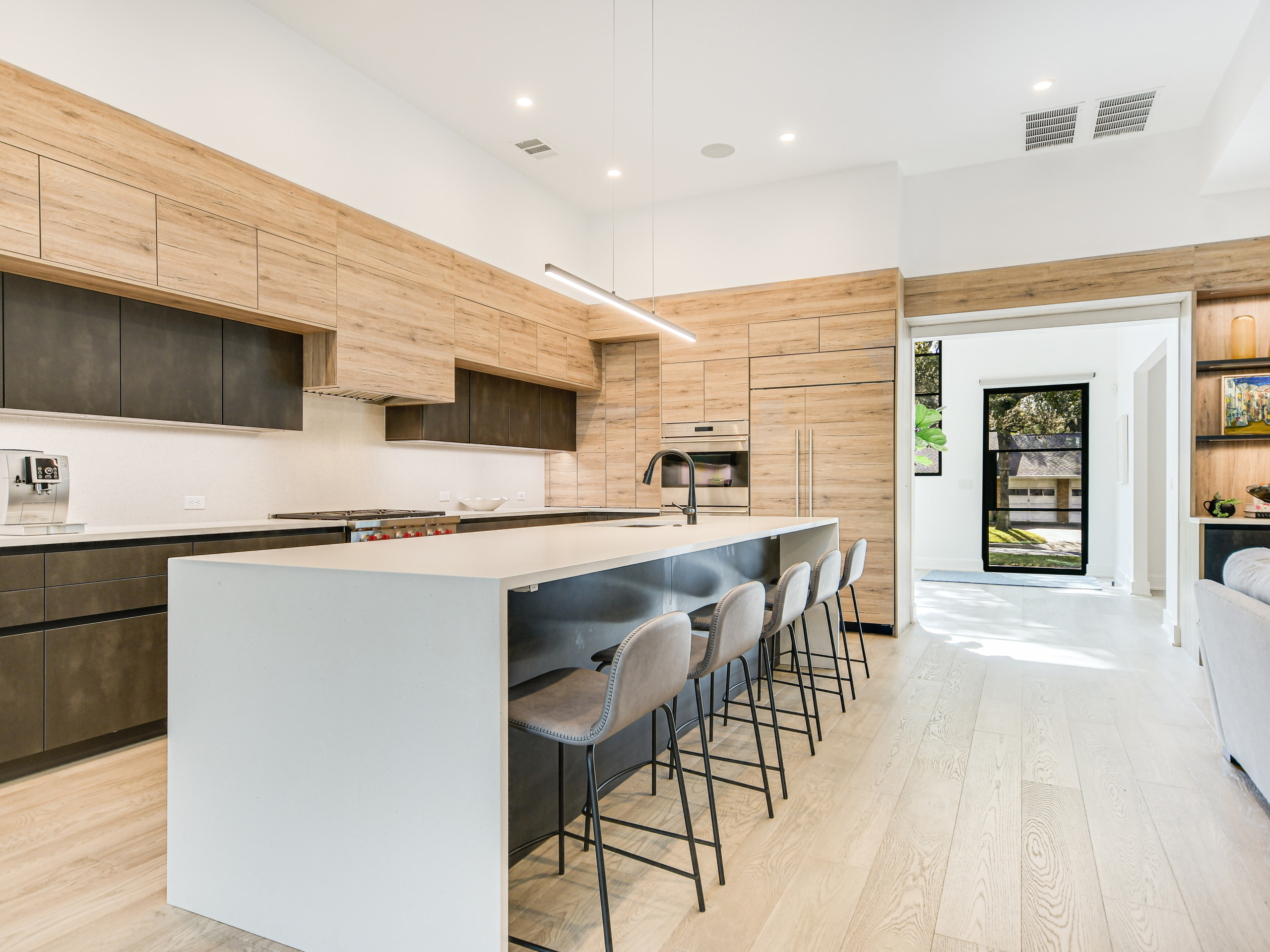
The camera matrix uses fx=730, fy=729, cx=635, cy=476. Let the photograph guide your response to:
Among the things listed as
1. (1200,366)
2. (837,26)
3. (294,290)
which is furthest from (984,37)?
(294,290)

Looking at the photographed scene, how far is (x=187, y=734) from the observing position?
1.89 meters

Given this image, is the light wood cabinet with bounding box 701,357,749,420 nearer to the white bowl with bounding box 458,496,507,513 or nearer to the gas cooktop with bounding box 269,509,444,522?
the white bowl with bounding box 458,496,507,513

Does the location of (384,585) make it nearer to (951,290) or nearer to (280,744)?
(280,744)

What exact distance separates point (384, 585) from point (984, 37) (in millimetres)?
4131

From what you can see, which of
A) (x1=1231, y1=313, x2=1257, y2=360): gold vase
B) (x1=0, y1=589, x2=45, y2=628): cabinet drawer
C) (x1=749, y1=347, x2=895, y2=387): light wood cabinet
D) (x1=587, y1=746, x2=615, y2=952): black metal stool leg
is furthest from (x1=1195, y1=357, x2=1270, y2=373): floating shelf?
(x1=0, y1=589, x2=45, y2=628): cabinet drawer

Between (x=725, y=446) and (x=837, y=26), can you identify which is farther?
(x=725, y=446)

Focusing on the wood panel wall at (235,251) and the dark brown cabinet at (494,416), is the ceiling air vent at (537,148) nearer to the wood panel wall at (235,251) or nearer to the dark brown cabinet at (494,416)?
the wood panel wall at (235,251)

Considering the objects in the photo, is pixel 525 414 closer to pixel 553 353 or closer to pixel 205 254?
pixel 553 353

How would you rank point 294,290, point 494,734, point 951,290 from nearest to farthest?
point 494,734
point 294,290
point 951,290

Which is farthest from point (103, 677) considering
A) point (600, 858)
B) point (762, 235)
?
point (762, 235)

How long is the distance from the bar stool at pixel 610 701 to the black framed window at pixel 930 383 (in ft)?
26.3

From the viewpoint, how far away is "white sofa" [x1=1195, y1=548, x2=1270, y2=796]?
216 cm

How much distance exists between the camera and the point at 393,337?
4340 mm

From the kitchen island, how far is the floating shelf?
4.50 m
